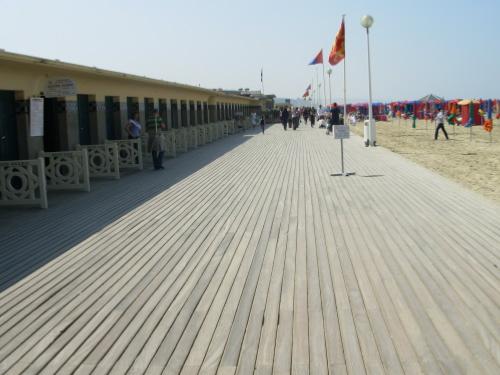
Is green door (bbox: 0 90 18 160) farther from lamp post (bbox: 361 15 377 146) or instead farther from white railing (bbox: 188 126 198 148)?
white railing (bbox: 188 126 198 148)

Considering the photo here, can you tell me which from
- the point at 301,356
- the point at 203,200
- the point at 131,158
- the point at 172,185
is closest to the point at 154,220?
the point at 203,200

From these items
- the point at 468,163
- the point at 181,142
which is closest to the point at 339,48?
the point at 181,142

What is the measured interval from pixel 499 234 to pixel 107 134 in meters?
11.2

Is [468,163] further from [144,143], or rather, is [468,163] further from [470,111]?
[470,111]

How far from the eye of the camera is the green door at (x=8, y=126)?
1003cm

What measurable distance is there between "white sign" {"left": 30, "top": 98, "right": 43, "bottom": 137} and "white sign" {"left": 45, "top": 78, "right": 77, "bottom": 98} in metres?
0.73

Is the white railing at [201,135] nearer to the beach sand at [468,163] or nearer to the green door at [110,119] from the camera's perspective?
the green door at [110,119]

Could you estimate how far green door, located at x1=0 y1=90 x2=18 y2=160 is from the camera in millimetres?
10031

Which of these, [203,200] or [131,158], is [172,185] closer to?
[203,200]

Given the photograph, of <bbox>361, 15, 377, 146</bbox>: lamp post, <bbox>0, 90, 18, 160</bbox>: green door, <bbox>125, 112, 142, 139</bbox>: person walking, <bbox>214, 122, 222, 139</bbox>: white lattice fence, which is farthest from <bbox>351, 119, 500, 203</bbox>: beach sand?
<bbox>214, 122, 222, 139</bbox>: white lattice fence

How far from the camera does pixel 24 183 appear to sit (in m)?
8.90

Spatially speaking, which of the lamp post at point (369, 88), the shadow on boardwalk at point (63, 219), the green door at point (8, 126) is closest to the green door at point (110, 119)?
the shadow on boardwalk at point (63, 219)

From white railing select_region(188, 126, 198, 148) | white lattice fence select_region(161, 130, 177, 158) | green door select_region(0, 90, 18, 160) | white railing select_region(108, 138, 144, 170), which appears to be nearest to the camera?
green door select_region(0, 90, 18, 160)

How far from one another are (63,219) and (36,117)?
2226 mm
